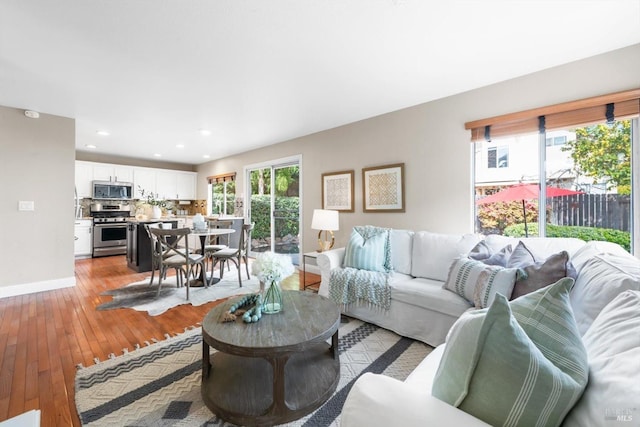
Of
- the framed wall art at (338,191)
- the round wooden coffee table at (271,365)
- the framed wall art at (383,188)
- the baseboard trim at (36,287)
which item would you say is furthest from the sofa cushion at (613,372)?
the baseboard trim at (36,287)

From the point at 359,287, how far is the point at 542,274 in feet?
4.63

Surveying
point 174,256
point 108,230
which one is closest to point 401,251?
point 174,256

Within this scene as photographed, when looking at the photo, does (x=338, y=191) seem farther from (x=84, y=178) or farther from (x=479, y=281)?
(x=84, y=178)

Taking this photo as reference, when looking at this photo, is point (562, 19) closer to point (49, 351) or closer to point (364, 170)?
point (364, 170)

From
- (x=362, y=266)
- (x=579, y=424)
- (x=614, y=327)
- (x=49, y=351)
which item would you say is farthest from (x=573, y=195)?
(x=49, y=351)

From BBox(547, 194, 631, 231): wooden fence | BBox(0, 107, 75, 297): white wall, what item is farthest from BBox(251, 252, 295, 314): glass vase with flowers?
BBox(0, 107, 75, 297): white wall

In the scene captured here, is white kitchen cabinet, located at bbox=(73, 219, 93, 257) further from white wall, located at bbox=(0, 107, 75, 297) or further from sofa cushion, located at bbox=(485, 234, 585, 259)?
sofa cushion, located at bbox=(485, 234, 585, 259)

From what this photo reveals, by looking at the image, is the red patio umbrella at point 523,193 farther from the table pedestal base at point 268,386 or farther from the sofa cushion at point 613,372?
the table pedestal base at point 268,386

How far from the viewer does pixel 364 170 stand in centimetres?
390

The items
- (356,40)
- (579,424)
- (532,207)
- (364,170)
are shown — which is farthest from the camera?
(364,170)

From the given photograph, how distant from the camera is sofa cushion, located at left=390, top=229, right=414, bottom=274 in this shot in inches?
114

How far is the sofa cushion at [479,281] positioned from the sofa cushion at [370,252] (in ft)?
2.30

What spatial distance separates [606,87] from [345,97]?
227cm

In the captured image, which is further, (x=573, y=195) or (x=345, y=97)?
(x=345, y=97)
